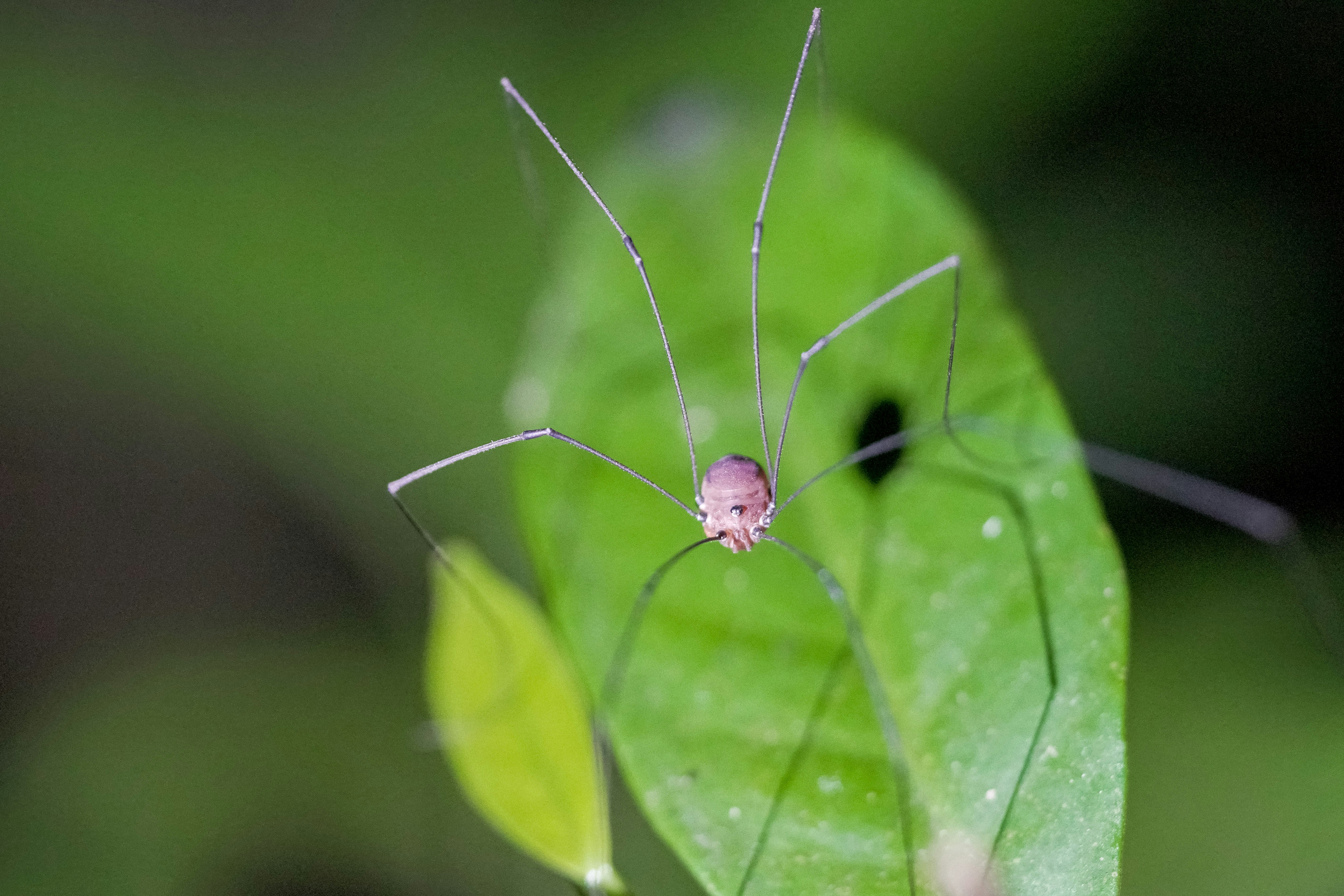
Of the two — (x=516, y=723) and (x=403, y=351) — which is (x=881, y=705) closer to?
(x=516, y=723)

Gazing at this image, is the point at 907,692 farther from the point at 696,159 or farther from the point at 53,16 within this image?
the point at 53,16

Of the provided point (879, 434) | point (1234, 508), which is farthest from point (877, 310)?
point (1234, 508)

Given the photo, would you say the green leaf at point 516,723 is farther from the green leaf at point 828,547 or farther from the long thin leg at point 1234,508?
the long thin leg at point 1234,508

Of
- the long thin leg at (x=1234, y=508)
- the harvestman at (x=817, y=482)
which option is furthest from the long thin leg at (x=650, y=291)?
the long thin leg at (x=1234, y=508)

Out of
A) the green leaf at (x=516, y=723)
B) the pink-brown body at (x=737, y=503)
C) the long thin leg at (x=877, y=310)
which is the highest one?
the long thin leg at (x=877, y=310)

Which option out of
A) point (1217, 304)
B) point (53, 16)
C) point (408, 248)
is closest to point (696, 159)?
point (408, 248)
